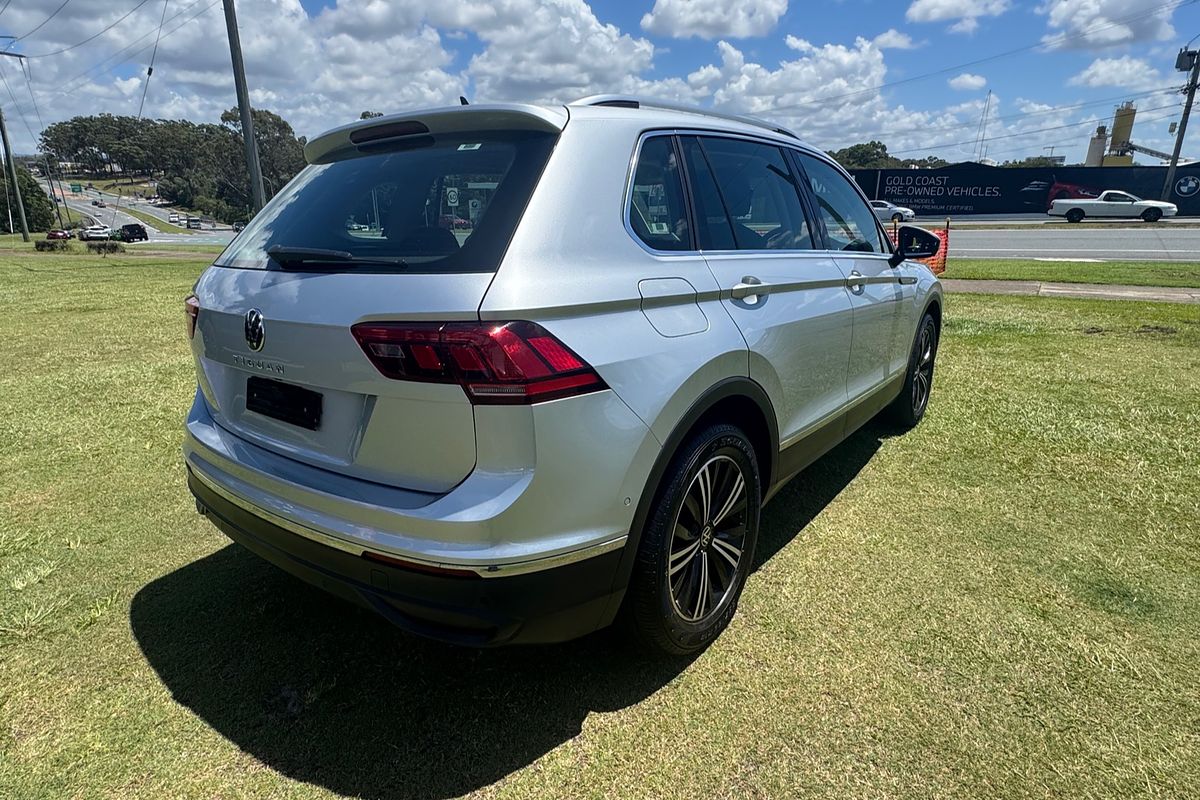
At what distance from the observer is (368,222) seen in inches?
86.4

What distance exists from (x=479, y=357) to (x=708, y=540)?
1191mm

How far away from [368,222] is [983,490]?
348cm

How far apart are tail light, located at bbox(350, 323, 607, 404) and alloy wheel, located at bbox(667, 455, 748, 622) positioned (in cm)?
74

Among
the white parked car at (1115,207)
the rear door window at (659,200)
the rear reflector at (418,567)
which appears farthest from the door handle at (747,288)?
the white parked car at (1115,207)

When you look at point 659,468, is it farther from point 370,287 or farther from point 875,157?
point 875,157

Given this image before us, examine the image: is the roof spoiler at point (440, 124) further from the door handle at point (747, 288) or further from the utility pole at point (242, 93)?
the utility pole at point (242, 93)

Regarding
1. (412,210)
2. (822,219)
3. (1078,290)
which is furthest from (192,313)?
(1078,290)

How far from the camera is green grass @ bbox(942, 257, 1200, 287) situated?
12.9 meters

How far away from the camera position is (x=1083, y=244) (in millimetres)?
23297

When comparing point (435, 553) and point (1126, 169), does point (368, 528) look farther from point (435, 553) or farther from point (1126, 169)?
point (1126, 169)

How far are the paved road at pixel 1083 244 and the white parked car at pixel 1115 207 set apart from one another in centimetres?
681

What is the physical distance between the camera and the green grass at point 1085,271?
1295 centimetres

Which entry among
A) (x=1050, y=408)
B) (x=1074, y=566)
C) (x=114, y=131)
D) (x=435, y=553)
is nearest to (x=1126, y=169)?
(x=1050, y=408)

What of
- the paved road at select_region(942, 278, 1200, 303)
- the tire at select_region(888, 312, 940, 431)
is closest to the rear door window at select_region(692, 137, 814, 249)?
the tire at select_region(888, 312, 940, 431)
